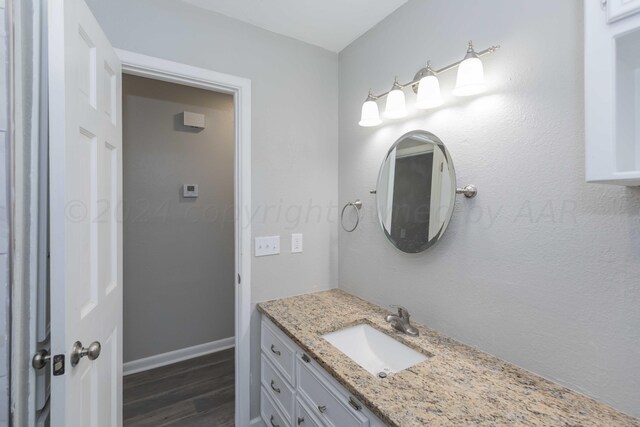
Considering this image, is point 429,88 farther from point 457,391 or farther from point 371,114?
point 457,391

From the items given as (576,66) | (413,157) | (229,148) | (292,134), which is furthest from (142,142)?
(576,66)

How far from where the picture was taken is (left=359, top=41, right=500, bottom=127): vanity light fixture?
3.65 feet

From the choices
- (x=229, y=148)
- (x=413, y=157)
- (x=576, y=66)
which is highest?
(x=229, y=148)

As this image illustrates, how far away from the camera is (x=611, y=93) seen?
2.35 ft

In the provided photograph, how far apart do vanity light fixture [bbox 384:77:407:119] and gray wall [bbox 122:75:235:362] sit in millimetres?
1730

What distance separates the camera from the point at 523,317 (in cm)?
107

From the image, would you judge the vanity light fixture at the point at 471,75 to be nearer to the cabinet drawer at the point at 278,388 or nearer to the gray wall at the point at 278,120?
the gray wall at the point at 278,120

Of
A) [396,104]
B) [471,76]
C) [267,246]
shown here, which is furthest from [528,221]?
[267,246]

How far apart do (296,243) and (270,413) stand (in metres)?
0.97

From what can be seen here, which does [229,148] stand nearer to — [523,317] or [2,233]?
[2,233]

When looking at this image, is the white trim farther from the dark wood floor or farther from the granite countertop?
the granite countertop

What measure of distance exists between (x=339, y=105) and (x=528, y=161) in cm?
128

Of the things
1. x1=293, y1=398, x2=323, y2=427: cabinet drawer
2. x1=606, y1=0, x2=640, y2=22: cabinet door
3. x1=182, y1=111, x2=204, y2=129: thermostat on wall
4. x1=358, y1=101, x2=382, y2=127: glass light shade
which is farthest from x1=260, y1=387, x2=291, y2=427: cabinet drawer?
x1=182, y1=111, x2=204, y2=129: thermostat on wall

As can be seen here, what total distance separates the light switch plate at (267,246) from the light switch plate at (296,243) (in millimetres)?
97
